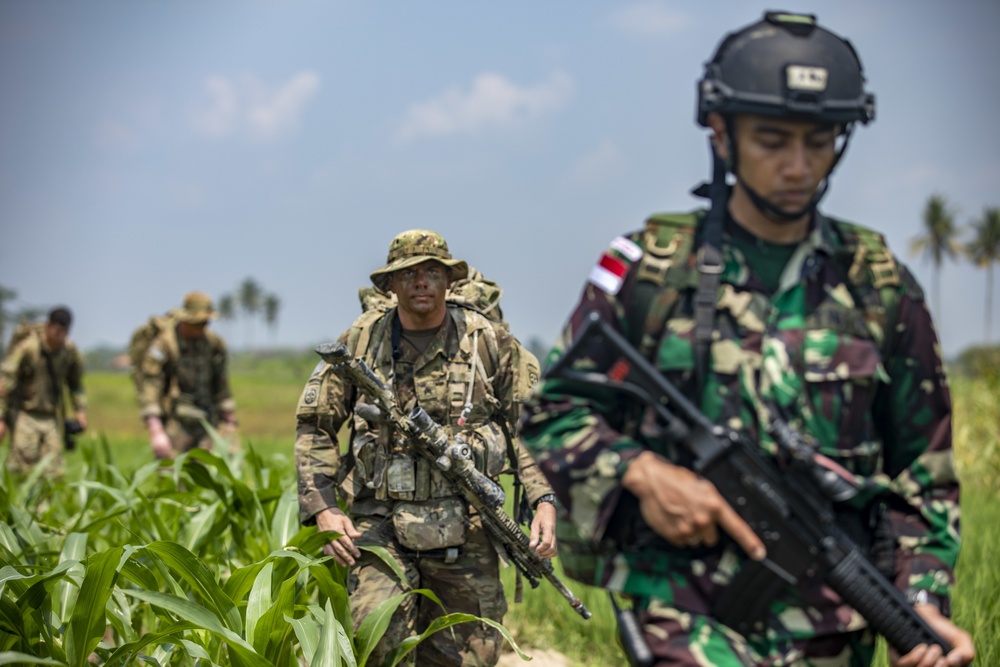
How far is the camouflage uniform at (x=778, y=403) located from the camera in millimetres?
2256

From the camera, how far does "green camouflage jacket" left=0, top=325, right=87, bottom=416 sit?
900 centimetres

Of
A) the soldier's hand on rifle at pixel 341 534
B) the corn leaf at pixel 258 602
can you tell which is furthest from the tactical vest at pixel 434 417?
the corn leaf at pixel 258 602

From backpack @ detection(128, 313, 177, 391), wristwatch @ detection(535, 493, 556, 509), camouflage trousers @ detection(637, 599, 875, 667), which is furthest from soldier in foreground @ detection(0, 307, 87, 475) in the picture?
camouflage trousers @ detection(637, 599, 875, 667)

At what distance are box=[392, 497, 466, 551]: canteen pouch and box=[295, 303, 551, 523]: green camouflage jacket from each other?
0.04 metres

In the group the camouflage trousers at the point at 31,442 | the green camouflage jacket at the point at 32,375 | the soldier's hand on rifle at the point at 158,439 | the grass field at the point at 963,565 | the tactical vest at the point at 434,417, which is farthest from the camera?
the camouflage trousers at the point at 31,442

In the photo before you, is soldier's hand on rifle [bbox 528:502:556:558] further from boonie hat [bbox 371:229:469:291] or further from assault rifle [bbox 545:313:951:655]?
assault rifle [bbox 545:313:951:655]

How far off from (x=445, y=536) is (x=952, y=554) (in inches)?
74.7

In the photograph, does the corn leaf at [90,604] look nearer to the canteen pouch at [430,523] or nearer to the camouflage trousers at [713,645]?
the canteen pouch at [430,523]

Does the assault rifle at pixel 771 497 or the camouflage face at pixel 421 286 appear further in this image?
the camouflage face at pixel 421 286

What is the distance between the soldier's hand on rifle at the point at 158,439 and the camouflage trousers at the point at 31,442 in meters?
1.78

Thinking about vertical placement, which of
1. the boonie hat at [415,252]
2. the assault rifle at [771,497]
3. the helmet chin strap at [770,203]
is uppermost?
the helmet chin strap at [770,203]

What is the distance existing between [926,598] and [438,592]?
2.12 metres

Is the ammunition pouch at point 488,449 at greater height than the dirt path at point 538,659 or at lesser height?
greater

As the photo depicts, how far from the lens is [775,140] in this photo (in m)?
2.35
